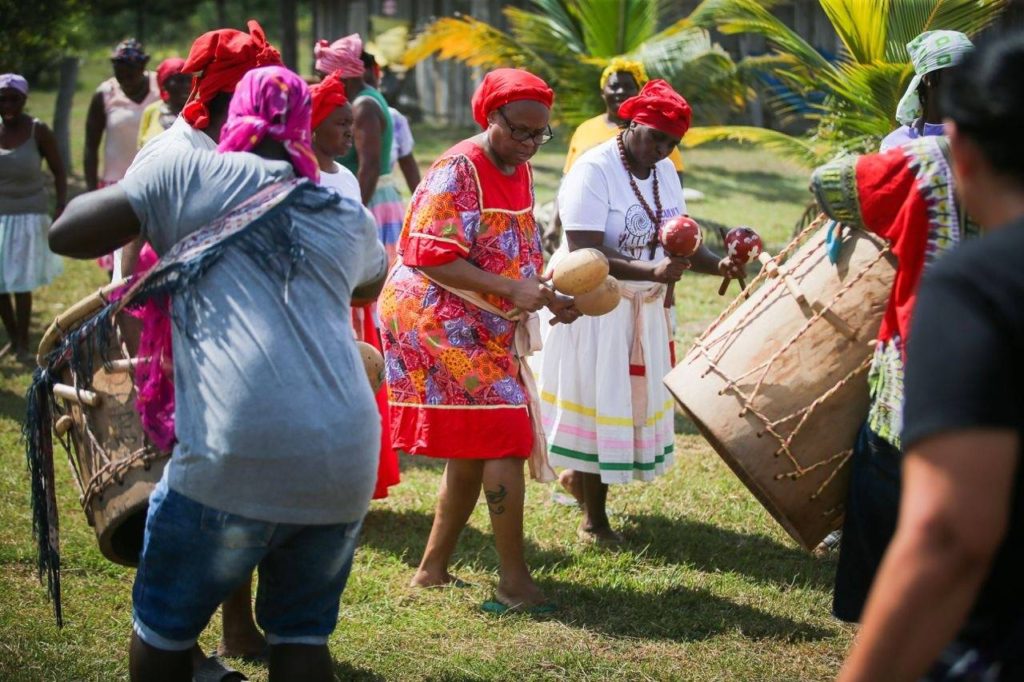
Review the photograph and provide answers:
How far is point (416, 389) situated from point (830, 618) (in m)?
1.80

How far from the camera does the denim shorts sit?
9.50ft

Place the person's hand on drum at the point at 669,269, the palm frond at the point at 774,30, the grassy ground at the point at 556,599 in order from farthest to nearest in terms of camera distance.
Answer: the palm frond at the point at 774,30 < the person's hand on drum at the point at 669,269 < the grassy ground at the point at 556,599

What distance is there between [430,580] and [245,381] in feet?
7.59

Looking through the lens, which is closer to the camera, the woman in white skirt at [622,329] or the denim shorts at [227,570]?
the denim shorts at [227,570]

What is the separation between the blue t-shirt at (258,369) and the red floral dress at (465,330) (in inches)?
61.2

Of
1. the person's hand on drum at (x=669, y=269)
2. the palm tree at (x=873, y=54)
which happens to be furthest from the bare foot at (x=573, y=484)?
the palm tree at (x=873, y=54)

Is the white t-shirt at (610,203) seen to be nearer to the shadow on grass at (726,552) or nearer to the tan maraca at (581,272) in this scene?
the tan maraca at (581,272)

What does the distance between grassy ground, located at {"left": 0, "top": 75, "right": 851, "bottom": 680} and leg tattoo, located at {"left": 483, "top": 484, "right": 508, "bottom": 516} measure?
0.40 meters

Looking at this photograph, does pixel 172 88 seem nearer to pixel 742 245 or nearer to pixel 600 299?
pixel 600 299

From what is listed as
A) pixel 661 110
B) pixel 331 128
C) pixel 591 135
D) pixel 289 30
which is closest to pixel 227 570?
pixel 331 128

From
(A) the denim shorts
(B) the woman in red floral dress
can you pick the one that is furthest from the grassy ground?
(A) the denim shorts

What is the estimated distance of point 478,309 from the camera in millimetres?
Result: 4590

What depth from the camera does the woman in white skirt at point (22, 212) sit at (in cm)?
838

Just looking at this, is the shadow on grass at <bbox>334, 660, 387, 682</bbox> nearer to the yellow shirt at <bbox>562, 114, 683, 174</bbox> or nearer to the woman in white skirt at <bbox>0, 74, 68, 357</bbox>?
the yellow shirt at <bbox>562, 114, 683, 174</bbox>
